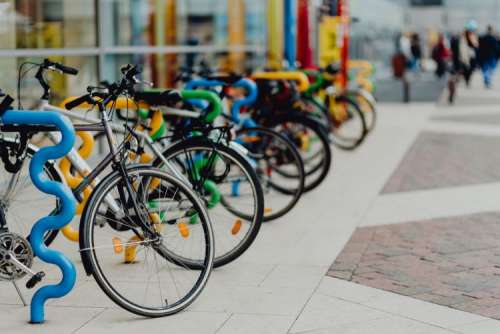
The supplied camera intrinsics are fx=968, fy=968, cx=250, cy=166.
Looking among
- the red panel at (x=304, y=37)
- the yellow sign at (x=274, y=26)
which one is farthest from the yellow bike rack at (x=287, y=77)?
the yellow sign at (x=274, y=26)

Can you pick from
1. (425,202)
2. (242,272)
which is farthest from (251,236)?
(425,202)

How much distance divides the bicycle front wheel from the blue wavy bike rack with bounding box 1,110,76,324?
12 cm

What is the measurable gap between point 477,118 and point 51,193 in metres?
12.5

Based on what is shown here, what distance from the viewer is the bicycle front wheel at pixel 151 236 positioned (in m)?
4.55

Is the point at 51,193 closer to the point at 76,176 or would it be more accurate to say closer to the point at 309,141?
the point at 76,176

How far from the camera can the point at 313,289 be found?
5.27 meters

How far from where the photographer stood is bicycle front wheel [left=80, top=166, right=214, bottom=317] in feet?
14.9

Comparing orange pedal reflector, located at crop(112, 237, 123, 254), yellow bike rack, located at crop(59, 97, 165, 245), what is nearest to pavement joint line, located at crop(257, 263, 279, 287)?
orange pedal reflector, located at crop(112, 237, 123, 254)

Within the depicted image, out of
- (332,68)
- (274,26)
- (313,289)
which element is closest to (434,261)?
(313,289)

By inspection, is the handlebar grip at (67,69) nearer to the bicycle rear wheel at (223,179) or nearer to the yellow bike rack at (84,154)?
the yellow bike rack at (84,154)

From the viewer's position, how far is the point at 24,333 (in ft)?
14.6

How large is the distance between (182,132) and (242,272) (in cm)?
109

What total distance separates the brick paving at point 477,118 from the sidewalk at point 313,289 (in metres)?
5.84

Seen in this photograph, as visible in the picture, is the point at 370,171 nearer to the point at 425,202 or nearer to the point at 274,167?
the point at 425,202
